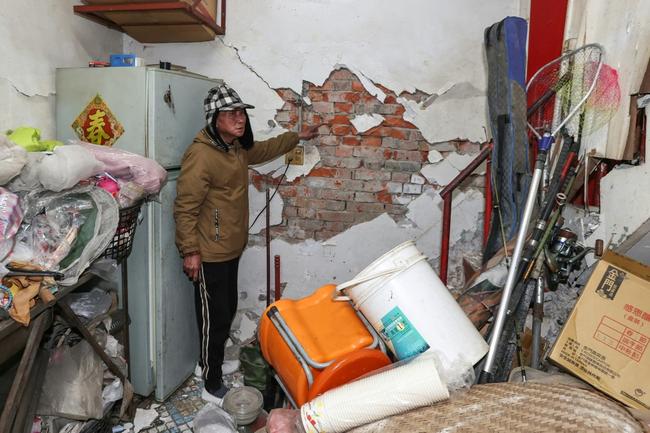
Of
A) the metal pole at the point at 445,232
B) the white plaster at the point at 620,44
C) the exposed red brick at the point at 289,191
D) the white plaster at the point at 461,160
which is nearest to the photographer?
the white plaster at the point at 620,44

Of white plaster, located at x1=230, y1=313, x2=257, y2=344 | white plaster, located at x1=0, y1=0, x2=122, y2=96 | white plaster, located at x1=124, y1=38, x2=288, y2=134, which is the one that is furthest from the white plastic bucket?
white plaster, located at x1=0, y1=0, x2=122, y2=96

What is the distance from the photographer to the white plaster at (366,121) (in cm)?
293

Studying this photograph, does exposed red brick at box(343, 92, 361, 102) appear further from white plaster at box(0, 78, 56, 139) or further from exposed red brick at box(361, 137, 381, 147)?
white plaster at box(0, 78, 56, 139)

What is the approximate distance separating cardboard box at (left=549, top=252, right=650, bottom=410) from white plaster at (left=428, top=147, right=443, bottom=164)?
4.63 feet

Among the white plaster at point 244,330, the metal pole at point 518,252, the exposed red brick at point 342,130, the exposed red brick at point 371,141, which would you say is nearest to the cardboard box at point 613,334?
the metal pole at point 518,252

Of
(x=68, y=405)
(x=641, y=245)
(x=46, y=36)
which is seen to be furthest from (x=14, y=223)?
(x=641, y=245)

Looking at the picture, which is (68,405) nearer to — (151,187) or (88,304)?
(88,304)

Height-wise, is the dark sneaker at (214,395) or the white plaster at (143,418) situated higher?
the dark sneaker at (214,395)

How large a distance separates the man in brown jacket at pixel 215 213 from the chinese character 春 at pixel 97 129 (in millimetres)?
448

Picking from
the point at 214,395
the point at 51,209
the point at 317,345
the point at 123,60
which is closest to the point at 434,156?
the point at 317,345

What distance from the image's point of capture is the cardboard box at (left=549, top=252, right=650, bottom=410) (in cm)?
144

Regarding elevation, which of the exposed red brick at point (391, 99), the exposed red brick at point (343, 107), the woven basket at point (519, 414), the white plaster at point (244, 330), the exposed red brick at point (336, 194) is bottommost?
the white plaster at point (244, 330)

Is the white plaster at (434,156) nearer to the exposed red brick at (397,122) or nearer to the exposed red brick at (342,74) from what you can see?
the exposed red brick at (397,122)

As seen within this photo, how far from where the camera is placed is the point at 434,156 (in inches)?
115
